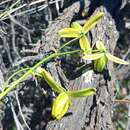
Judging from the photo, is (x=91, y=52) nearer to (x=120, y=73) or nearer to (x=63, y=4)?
(x=63, y=4)

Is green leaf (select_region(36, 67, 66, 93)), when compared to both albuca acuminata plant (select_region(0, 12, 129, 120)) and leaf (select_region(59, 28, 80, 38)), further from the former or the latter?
leaf (select_region(59, 28, 80, 38))

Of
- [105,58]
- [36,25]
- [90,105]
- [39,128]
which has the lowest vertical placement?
[39,128]

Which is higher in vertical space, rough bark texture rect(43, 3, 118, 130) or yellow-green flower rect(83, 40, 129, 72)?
yellow-green flower rect(83, 40, 129, 72)

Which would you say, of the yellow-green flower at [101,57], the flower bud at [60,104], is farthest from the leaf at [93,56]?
the flower bud at [60,104]

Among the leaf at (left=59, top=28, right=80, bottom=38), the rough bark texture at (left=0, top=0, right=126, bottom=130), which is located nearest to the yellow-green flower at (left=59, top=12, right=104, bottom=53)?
the leaf at (left=59, top=28, right=80, bottom=38)

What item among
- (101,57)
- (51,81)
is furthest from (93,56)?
(51,81)

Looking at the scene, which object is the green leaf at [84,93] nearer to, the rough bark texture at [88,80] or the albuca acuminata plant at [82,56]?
the albuca acuminata plant at [82,56]

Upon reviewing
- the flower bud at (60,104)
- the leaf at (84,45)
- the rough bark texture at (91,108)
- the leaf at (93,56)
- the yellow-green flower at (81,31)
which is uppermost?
the yellow-green flower at (81,31)

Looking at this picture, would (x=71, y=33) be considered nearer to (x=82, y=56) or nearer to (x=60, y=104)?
(x=82, y=56)

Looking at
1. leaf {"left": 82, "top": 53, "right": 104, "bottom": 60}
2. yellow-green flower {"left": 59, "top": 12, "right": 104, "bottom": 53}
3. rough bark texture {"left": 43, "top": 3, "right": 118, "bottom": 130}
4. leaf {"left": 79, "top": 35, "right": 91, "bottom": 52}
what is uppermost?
yellow-green flower {"left": 59, "top": 12, "right": 104, "bottom": 53}

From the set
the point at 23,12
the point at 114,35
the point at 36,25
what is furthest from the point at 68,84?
the point at 36,25

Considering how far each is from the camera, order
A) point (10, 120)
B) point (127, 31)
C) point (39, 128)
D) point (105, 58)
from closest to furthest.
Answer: point (105, 58) → point (10, 120) → point (39, 128) → point (127, 31)
